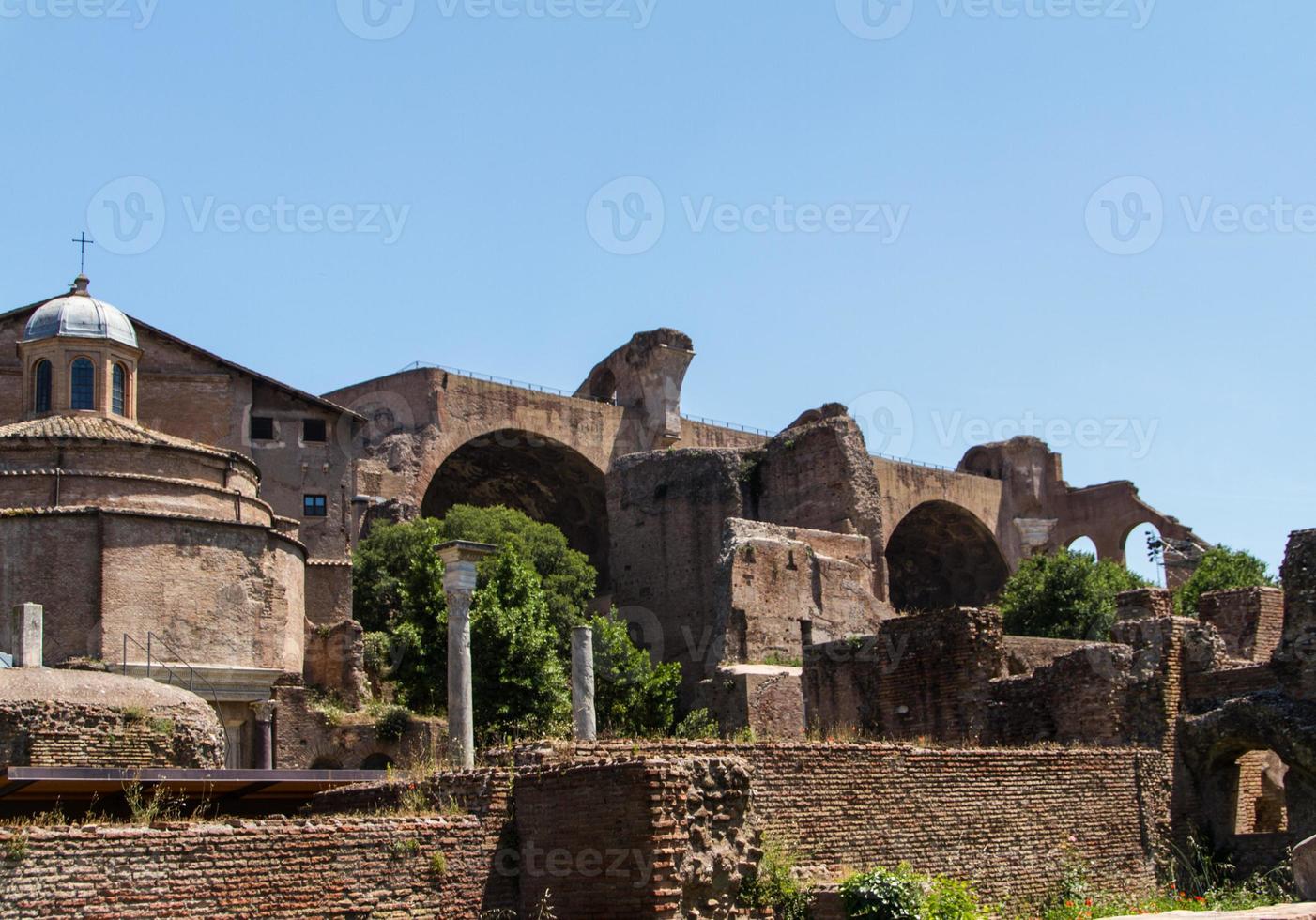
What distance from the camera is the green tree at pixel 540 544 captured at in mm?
39781

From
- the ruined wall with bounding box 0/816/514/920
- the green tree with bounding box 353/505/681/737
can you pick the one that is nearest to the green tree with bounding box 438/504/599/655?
the green tree with bounding box 353/505/681/737

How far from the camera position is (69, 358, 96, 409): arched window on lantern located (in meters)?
30.5

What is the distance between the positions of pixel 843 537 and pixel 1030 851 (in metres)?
25.3

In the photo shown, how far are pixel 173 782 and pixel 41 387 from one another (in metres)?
19.1

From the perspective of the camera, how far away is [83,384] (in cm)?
3059

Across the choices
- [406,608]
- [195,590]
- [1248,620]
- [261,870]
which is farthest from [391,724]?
[261,870]

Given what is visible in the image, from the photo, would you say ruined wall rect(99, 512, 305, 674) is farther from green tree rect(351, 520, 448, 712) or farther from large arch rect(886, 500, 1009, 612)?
large arch rect(886, 500, 1009, 612)

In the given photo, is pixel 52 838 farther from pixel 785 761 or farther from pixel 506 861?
pixel 785 761

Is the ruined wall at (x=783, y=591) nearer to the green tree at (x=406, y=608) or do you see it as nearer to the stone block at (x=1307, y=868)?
the green tree at (x=406, y=608)

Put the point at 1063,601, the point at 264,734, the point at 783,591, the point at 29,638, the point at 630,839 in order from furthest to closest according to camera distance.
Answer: the point at 1063,601 → the point at 783,591 → the point at 264,734 → the point at 29,638 → the point at 630,839

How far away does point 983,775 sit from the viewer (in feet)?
51.8

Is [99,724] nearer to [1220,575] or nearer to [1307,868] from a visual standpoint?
[1307,868]

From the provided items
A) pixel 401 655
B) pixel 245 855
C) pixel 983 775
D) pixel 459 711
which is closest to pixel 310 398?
pixel 401 655

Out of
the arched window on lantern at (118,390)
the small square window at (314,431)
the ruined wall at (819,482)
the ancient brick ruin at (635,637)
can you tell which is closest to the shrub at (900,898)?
the ancient brick ruin at (635,637)
